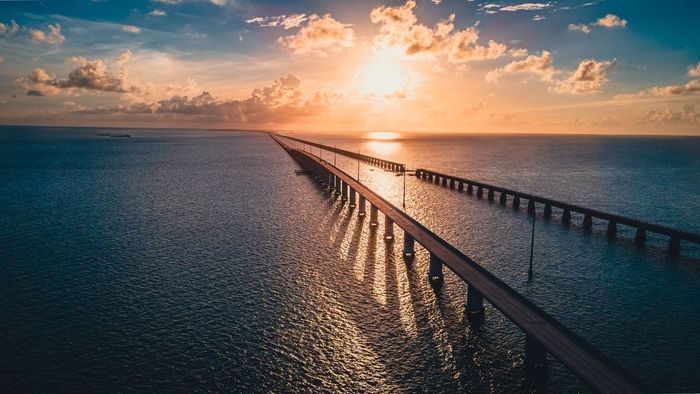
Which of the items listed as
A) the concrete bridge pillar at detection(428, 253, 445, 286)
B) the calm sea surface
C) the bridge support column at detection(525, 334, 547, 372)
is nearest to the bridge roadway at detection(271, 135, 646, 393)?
the bridge support column at detection(525, 334, 547, 372)

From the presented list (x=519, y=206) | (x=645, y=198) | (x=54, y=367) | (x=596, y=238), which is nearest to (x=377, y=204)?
(x=596, y=238)

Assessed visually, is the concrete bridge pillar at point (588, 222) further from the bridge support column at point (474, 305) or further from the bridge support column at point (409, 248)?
the bridge support column at point (474, 305)

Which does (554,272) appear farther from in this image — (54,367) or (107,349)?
(54,367)

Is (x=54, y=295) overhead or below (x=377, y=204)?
below

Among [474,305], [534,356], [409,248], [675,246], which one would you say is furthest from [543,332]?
[675,246]

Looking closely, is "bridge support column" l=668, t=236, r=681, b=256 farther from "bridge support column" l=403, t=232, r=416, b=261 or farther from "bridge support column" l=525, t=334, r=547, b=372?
"bridge support column" l=525, t=334, r=547, b=372

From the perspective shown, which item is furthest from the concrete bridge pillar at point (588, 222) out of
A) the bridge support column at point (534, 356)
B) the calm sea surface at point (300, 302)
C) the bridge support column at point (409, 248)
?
the bridge support column at point (534, 356)

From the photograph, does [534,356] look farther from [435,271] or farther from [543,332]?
[435,271]
